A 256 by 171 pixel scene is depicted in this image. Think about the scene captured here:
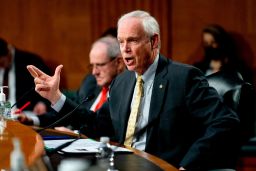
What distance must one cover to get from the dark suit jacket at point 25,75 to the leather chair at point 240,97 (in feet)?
9.00

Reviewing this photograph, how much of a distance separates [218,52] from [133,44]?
266 centimetres

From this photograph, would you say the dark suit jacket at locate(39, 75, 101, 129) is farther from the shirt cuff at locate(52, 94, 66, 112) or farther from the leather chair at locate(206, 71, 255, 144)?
the leather chair at locate(206, 71, 255, 144)

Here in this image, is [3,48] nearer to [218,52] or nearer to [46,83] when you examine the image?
[218,52]

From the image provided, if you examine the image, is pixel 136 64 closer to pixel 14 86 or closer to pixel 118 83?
pixel 118 83

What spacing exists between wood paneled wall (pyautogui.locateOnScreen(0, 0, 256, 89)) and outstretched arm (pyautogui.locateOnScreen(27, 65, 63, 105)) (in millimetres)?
3376

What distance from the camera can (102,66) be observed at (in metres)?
4.27

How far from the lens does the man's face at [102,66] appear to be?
4211 millimetres

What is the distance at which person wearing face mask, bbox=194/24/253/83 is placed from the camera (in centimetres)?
566

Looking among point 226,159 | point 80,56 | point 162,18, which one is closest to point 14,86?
point 80,56

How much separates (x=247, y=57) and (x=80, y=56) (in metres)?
1.71

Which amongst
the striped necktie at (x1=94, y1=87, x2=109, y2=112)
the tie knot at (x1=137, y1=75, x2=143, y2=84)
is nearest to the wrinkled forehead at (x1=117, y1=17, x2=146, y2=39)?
the tie knot at (x1=137, y1=75, x2=143, y2=84)

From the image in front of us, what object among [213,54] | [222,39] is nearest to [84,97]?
[213,54]

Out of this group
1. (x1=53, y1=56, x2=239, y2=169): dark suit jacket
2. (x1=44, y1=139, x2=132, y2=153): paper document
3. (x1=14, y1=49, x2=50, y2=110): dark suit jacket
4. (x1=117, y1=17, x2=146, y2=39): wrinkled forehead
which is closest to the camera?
(x1=44, y1=139, x2=132, y2=153): paper document

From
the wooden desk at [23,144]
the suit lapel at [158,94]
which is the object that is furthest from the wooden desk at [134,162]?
the suit lapel at [158,94]
